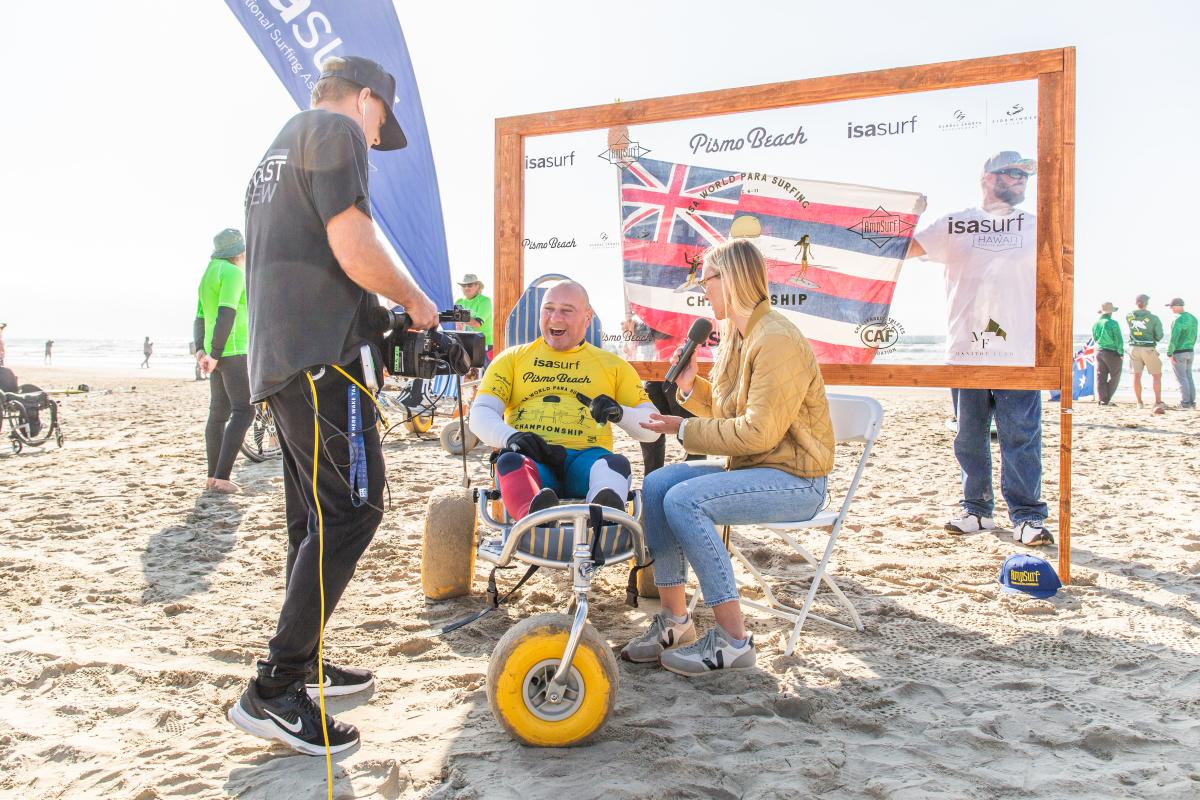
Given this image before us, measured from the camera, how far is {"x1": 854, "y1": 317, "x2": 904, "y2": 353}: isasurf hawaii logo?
412cm

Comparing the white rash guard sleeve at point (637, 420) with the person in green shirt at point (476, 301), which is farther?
the person in green shirt at point (476, 301)

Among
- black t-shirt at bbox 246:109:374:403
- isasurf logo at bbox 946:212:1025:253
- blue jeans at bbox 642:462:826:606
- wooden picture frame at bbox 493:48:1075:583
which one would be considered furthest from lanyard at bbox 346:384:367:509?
isasurf logo at bbox 946:212:1025:253

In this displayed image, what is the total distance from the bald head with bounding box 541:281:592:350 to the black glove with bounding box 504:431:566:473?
51 cm

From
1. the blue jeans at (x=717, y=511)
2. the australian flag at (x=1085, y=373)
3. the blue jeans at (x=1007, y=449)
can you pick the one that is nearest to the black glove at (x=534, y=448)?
the blue jeans at (x=717, y=511)

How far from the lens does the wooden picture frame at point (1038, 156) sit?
3.71m

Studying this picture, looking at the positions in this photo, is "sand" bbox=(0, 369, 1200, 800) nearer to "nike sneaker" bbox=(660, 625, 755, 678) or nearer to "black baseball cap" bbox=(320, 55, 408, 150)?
"nike sneaker" bbox=(660, 625, 755, 678)

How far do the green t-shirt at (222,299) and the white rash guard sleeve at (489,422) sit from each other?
3.28 metres

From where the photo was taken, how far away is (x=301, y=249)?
7.45 feet

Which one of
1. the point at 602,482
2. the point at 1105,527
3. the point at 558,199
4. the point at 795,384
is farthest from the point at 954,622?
the point at 558,199

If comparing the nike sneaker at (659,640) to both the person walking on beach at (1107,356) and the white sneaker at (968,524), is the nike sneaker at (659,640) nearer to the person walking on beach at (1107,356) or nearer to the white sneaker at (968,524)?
the white sneaker at (968,524)

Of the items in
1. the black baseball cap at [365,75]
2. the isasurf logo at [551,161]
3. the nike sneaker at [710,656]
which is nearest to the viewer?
the black baseball cap at [365,75]

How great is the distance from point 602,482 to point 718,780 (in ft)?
3.42

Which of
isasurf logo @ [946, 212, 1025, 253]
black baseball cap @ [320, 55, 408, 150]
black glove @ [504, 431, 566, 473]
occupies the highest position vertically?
black baseball cap @ [320, 55, 408, 150]

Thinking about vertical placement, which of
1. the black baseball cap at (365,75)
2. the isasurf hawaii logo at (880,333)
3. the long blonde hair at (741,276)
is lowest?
the isasurf hawaii logo at (880,333)
